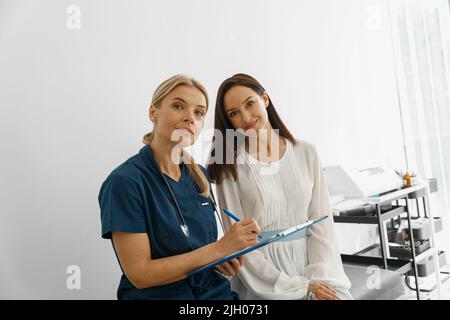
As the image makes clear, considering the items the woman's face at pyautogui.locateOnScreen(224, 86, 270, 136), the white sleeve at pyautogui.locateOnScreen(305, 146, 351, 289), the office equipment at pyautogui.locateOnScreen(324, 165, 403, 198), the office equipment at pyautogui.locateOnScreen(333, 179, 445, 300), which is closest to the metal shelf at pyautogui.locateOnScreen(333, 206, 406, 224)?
the office equipment at pyautogui.locateOnScreen(333, 179, 445, 300)

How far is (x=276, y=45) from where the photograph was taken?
5.90ft

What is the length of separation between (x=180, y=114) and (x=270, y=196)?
0.37 m

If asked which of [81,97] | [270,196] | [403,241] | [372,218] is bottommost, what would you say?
[403,241]

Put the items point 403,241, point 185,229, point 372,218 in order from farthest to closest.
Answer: point 403,241
point 372,218
point 185,229

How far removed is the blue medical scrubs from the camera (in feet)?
2.52

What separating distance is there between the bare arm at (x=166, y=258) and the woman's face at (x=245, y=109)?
0.36m

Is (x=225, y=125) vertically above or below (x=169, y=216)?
above

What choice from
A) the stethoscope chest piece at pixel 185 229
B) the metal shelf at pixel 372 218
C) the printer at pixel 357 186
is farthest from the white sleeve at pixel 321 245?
the metal shelf at pixel 372 218

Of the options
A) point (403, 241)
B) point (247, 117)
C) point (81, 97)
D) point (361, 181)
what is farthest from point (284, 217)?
point (403, 241)

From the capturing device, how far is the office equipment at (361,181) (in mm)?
1671

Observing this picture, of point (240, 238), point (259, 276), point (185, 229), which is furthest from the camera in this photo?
point (259, 276)

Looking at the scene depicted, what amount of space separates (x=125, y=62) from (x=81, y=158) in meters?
0.36

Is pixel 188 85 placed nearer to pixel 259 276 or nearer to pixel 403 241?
pixel 259 276

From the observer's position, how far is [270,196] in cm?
104
